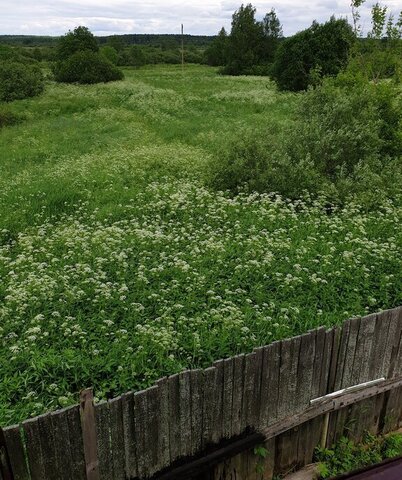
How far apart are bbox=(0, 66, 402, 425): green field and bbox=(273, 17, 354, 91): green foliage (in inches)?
862

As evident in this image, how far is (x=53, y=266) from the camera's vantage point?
7.57 meters

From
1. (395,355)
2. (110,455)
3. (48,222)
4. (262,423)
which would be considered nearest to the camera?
(110,455)

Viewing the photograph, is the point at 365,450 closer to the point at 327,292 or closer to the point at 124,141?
the point at 327,292

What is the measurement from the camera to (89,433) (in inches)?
134

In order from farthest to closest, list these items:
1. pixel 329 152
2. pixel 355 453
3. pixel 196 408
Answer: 1. pixel 329 152
2. pixel 355 453
3. pixel 196 408

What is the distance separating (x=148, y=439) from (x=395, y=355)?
2852 millimetres

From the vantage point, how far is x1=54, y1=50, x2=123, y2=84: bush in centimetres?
3956

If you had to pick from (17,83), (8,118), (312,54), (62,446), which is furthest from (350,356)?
(17,83)

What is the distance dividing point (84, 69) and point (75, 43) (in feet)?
17.4

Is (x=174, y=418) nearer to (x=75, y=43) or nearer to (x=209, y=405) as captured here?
(x=209, y=405)

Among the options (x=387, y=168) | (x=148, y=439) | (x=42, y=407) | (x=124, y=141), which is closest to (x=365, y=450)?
(x=148, y=439)

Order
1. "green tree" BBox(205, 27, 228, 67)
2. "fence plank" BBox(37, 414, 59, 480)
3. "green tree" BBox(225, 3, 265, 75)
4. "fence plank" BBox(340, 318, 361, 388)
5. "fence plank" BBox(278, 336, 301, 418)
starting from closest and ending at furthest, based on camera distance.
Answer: "fence plank" BBox(37, 414, 59, 480) → "fence plank" BBox(278, 336, 301, 418) → "fence plank" BBox(340, 318, 361, 388) → "green tree" BBox(225, 3, 265, 75) → "green tree" BBox(205, 27, 228, 67)

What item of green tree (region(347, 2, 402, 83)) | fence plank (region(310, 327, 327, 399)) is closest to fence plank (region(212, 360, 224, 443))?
fence plank (region(310, 327, 327, 399))

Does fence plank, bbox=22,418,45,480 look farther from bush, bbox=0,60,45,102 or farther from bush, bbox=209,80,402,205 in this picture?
bush, bbox=0,60,45,102
